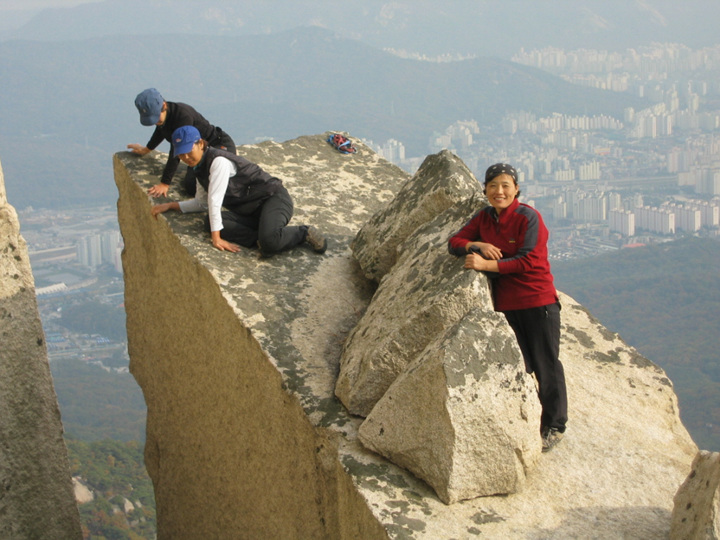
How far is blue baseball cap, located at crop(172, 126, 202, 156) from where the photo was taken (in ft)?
18.6

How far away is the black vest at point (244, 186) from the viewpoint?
5832 millimetres

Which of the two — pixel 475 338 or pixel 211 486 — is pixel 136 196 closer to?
Answer: pixel 211 486

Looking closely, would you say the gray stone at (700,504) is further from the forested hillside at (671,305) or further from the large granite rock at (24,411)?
the forested hillside at (671,305)

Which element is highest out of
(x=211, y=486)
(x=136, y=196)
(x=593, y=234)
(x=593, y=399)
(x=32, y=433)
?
(x=136, y=196)

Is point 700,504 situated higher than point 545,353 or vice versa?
point 545,353

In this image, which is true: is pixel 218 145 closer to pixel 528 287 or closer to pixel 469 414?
pixel 528 287

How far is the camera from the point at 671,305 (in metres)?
30.8

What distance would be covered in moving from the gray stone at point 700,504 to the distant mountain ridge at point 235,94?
70.3 metres

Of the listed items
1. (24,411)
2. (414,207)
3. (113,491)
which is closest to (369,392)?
(414,207)

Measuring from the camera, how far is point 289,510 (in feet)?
15.4

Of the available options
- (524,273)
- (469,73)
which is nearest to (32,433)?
(524,273)

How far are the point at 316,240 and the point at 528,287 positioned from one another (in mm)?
2311

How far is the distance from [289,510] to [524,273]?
188 cm

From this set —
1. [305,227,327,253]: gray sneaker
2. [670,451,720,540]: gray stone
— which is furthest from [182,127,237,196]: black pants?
[670,451,720,540]: gray stone
